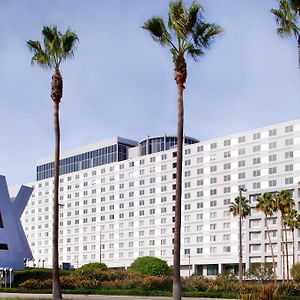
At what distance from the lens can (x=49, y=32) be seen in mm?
37219

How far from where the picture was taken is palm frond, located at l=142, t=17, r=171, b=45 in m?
31.7

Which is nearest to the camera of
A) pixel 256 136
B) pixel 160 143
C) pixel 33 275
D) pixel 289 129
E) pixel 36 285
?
pixel 36 285

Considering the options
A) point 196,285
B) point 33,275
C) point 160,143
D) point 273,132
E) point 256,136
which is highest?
point 160,143

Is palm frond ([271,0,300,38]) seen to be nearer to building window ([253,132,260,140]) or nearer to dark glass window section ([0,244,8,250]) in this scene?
dark glass window section ([0,244,8,250])

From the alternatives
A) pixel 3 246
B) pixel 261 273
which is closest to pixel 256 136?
pixel 261 273

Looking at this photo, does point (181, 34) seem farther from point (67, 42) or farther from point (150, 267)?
point (150, 267)

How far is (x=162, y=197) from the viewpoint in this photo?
152 m

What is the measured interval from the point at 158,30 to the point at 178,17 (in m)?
1.37

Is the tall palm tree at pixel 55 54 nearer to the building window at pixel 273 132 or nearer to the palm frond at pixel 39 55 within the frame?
the palm frond at pixel 39 55

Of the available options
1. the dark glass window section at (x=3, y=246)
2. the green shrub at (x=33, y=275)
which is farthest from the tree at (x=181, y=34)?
the dark glass window section at (x=3, y=246)

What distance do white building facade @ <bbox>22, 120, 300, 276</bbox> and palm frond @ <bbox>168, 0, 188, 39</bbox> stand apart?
92.2 m

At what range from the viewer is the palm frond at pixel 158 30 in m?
31.7

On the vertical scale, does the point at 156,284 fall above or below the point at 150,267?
below

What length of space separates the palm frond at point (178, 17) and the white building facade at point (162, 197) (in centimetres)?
9222
